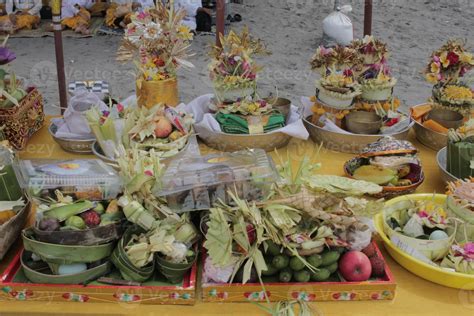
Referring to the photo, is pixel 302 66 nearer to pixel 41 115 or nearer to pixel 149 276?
pixel 41 115

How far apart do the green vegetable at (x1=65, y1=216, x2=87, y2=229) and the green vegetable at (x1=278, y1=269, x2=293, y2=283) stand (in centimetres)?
44

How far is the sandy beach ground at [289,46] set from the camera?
4.32 m

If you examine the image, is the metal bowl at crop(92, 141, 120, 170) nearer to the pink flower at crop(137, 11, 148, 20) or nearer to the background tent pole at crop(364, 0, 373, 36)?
the pink flower at crop(137, 11, 148, 20)

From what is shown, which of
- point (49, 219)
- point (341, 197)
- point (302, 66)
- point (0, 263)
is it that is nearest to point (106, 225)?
point (49, 219)

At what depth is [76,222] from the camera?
1145mm

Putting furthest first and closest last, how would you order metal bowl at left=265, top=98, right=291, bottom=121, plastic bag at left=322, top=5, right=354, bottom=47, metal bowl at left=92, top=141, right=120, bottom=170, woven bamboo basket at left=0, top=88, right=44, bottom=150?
plastic bag at left=322, top=5, right=354, bottom=47 → metal bowl at left=265, top=98, right=291, bottom=121 → woven bamboo basket at left=0, top=88, right=44, bottom=150 → metal bowl at left=92, top=141, right=120, bottom=170

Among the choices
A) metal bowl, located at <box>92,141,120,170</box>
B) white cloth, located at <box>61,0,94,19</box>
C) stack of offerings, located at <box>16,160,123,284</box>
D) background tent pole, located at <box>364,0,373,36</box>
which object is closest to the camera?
stack of offerings, located at <box>16,160,123,284</box>

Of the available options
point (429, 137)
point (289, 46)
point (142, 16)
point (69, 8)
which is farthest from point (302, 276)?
point (69, 8)

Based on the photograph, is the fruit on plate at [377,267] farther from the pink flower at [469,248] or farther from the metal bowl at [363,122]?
the metal bowl at [363,122]

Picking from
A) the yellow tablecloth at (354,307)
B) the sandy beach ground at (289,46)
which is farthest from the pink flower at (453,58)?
the sandy beach ground at (289,46)

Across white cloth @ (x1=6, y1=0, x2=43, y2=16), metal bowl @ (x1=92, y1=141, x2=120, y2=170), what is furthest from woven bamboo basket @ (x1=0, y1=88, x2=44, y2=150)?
white cloth @ (x1=6, y1=0, x2=43, y2=16)

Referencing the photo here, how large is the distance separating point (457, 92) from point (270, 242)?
109 cm

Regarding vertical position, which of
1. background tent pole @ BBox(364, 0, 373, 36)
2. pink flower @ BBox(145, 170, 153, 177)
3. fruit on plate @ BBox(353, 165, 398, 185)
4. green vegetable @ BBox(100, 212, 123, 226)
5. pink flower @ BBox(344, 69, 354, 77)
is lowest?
fruit on plate @ BBox(353, 165, 398, 185)

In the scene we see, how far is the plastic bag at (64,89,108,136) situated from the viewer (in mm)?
1802
